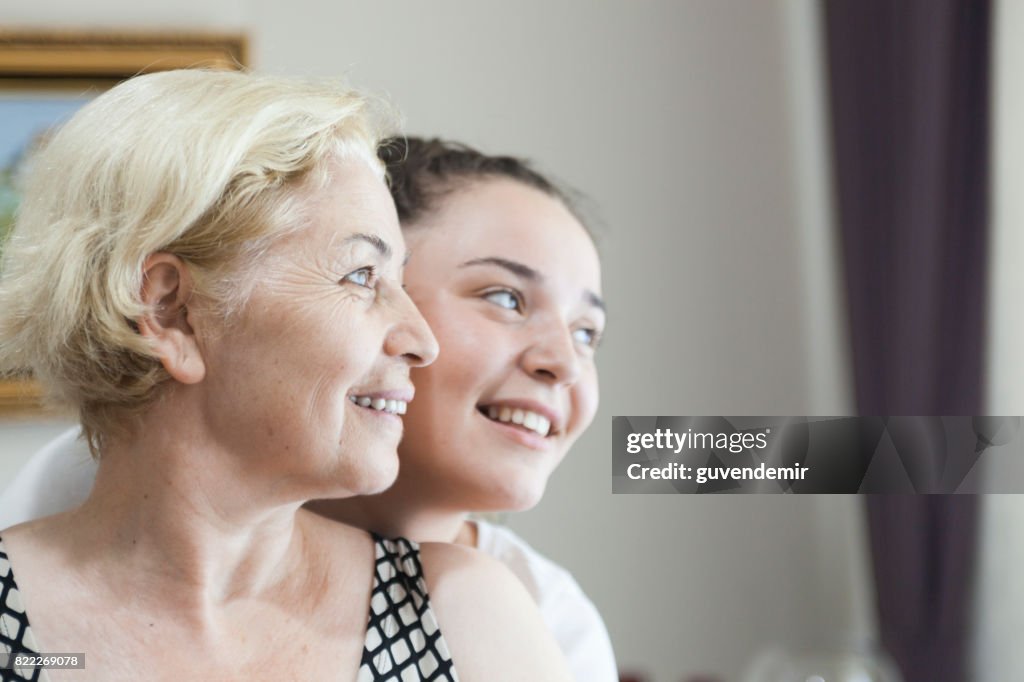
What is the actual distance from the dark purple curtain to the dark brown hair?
49.3 inches

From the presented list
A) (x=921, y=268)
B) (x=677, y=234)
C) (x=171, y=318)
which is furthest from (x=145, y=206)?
(x=677, y=234)

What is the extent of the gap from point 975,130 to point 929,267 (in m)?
0.30

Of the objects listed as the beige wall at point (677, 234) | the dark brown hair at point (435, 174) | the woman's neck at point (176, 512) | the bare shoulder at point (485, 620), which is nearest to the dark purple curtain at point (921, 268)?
the beige wall at point (677, 234)

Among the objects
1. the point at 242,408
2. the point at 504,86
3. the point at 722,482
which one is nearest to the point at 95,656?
the point at 242,408

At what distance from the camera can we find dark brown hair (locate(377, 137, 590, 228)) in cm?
145

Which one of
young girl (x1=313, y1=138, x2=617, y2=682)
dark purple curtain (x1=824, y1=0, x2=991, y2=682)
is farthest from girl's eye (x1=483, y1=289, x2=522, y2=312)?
dark purple curtain (x1=824, y1=0, x2=991, y2=682)

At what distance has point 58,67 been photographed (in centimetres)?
289

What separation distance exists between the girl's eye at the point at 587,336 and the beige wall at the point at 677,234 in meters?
1.64

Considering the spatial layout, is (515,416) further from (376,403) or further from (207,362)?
(207,362)

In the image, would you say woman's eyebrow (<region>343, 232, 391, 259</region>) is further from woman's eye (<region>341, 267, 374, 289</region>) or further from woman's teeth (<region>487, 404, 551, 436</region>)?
woman's teeth (<region>487, 404, 551, 436</region>)

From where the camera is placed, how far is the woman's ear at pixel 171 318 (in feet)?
3.49

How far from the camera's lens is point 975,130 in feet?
7.94

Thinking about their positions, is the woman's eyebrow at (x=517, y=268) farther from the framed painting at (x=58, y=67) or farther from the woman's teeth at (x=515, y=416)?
the framed painting at (x=58, y=67)

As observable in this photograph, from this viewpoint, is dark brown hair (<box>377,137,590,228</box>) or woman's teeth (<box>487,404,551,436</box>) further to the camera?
dark brown hair (<box>377,137,590,228</box>)
